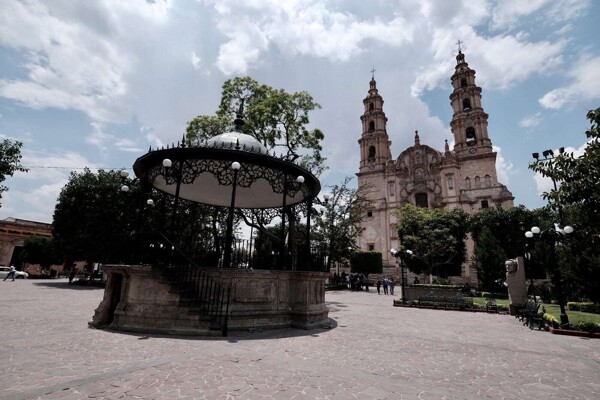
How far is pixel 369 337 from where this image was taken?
7.98 m

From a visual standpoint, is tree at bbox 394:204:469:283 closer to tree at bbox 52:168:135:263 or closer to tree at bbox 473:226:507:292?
tree at bbox 473:226:507:292

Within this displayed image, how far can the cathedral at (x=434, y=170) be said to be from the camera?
155 feet

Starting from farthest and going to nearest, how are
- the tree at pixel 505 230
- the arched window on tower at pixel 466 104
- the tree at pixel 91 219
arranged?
the arched window on tower at pixel 466 104
the tree at pixel 505 230
the tree at pixel 91 219

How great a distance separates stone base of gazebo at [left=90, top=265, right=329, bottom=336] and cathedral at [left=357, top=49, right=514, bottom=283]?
124 ft

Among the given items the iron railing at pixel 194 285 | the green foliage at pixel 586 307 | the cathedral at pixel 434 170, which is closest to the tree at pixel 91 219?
the iron railing at pixel 194 285

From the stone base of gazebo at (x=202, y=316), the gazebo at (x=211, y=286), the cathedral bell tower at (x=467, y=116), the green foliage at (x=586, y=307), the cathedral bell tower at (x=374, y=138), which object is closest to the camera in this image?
the stone base of gazebo at (x=202, y=316)

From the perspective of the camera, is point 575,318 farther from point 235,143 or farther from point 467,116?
point 467,116

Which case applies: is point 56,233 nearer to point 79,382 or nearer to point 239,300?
point 239,300

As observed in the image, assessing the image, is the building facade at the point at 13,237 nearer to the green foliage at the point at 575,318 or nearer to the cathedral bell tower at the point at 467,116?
the green foliage at the point at 575,318

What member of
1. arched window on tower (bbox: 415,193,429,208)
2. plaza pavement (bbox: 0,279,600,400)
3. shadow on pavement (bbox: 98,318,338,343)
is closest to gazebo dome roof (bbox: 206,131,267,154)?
shadow on pavement (bbox: 98,318,338,343)

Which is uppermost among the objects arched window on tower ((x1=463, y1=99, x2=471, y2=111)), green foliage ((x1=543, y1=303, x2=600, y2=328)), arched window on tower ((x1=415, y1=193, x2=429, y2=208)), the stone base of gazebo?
arched window on tower ((x1=463, y1=99, x2=471, y2=111))

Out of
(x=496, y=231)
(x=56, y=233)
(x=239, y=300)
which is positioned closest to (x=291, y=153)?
(x=239, y=300)

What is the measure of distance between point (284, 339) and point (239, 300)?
1.75 meters

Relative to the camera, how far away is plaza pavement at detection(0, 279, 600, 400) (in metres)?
4.00
